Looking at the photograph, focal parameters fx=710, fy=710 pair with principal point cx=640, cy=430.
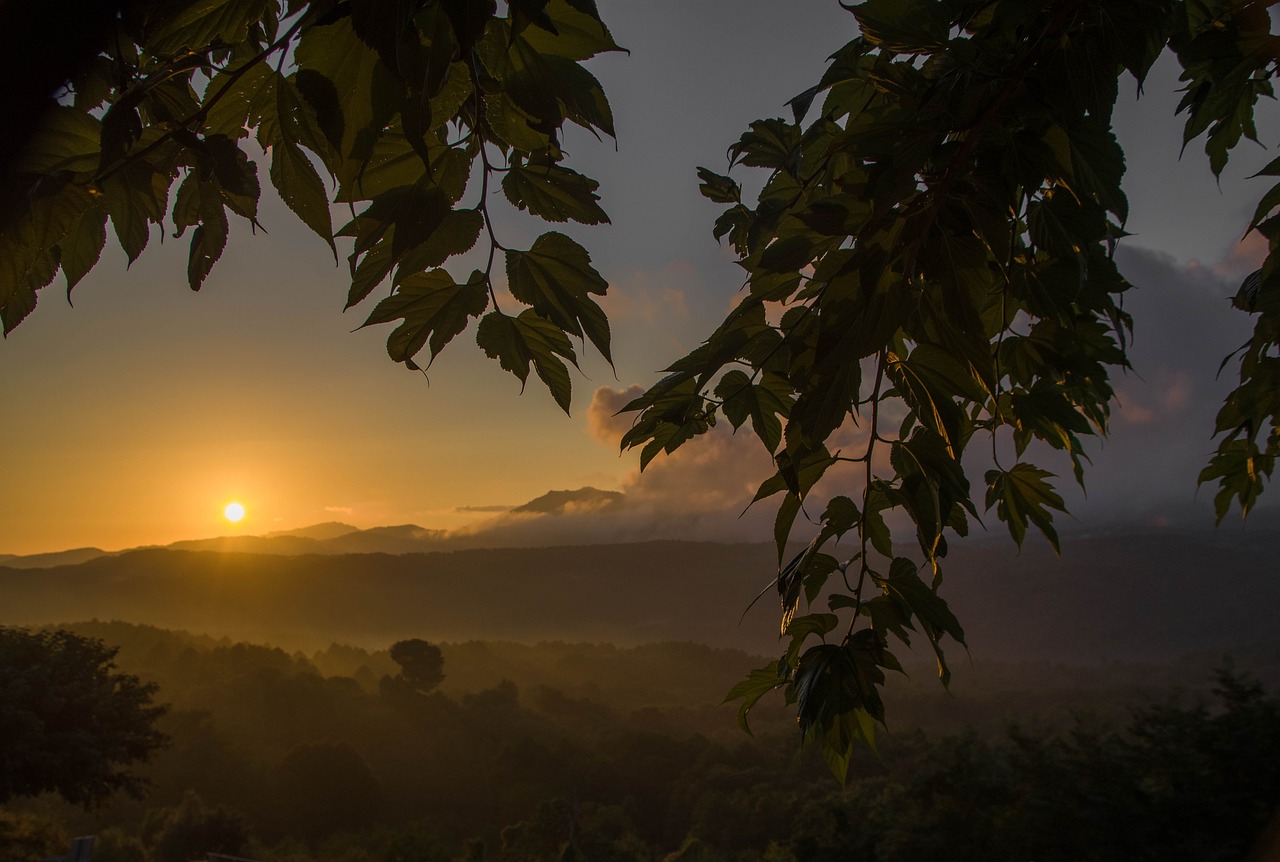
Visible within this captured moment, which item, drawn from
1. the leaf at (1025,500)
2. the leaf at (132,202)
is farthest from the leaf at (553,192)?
the leaf at (1025,500)

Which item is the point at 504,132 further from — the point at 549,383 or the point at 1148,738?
the point at 1148,738

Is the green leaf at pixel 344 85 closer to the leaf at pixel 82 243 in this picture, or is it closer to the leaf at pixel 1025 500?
the leaf at pixel 82 243

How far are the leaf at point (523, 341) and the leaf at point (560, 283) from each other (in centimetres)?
2

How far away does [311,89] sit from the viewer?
0.32 meters

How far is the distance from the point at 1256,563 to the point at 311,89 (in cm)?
5246

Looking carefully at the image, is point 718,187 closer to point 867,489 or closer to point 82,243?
point 867,489

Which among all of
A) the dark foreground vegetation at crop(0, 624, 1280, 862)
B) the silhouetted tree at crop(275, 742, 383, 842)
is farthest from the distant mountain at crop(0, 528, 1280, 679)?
the silhouetted tree at crop(275, 742, 383, 842)

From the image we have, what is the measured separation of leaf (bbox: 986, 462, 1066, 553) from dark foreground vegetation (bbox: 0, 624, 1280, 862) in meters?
4.91

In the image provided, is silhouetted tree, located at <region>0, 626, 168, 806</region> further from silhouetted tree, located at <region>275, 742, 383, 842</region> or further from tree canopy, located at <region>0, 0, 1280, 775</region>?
tree canopy, located at <region>0, 0, 1280, 775</region>

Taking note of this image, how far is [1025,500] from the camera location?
83 cm

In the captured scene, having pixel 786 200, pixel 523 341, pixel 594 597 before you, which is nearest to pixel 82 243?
pixel 523 341

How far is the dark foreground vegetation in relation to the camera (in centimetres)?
1195

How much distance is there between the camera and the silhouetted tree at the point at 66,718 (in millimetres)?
15008

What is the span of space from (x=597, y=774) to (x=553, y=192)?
1412 inches
